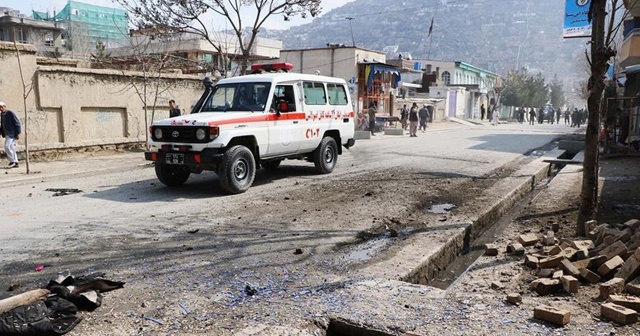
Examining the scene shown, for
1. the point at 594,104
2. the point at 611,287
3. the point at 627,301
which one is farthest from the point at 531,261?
the point at 594,104

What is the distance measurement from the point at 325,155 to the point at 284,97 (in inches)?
76.3

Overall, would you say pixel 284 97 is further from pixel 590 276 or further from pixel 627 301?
pixel 627 301

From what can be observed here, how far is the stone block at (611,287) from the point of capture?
382 centimetres

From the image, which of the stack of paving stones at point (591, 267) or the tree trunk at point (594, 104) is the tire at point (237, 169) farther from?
the tree trunk at point (594, 104)

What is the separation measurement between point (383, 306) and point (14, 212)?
6045 millimetres

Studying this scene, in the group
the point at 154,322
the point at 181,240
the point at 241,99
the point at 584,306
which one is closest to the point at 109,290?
the point at 154,322

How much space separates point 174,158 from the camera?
8133mm

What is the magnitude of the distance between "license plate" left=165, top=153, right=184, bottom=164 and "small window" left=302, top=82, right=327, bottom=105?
9.77 feet

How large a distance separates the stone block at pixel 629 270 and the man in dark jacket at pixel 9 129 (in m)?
12.5

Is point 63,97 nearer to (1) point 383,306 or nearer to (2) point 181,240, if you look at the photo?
(2) point 181,240

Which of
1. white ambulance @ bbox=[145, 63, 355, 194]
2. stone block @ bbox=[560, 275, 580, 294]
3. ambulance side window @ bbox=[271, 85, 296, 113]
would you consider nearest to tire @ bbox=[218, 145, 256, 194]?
white ambulance @ bbox=[145, 63, 355, 194]

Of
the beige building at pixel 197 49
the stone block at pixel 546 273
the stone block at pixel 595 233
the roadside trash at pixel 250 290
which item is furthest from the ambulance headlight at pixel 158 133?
the beige building at pixel 197 49

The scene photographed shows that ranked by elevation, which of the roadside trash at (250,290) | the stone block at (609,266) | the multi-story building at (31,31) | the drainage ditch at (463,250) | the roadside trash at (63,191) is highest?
the multi-story building at (31,31)

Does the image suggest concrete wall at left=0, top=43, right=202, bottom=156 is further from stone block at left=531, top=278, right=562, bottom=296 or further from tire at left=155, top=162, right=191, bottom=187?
stone block at left=531, top=278, right=562, bottom=296
